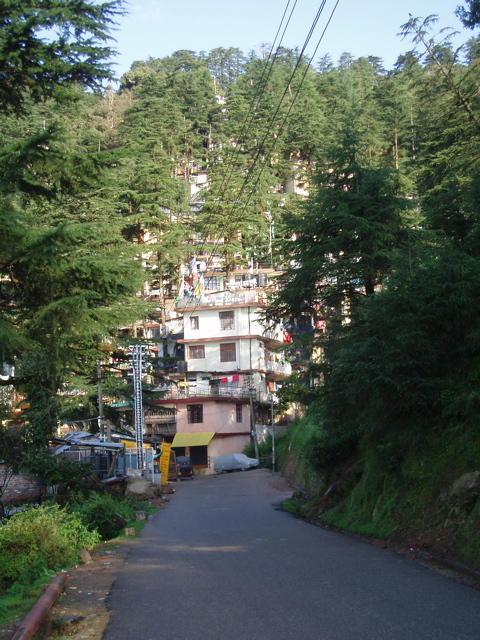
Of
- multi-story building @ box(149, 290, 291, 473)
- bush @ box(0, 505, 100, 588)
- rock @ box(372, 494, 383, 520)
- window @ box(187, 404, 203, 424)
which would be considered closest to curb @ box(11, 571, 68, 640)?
bush @ box(0, 505, 100, 588)

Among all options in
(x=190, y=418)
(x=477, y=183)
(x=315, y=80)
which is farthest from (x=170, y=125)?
(x=477, y=183)

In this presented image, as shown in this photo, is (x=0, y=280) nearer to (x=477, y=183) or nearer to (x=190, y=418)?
(x=477, y=183)

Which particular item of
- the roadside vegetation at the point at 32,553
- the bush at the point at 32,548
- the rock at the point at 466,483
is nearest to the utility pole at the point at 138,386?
the roadside vegetation at the point at 32,553

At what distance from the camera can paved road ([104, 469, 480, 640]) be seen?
603cm

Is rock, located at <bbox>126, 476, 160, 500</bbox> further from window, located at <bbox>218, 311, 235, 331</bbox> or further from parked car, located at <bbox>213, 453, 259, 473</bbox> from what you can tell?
window, located at <bbox>218, 311, 235, 331</bbox>

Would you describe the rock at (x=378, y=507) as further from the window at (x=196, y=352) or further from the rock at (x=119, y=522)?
the window at (x=196, y=352)

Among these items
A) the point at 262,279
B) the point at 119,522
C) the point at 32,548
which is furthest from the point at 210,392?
the point at 32,548

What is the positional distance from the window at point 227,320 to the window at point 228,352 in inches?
56.8

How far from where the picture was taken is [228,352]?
2164 inches

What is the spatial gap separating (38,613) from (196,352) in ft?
162

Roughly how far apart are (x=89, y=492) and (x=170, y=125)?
57438mm

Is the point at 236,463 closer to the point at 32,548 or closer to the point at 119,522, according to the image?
the point at 119,522

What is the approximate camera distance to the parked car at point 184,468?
4803 centimetres

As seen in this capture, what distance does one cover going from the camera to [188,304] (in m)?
54.5
